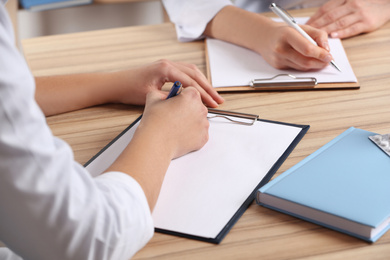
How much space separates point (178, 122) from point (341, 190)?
29cm

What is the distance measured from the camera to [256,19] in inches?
49.0

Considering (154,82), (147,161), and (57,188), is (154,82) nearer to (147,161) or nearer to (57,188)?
(147,161)

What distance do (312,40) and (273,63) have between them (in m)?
0.10

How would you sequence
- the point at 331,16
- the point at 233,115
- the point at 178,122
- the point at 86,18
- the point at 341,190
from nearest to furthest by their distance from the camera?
the point at 341,190, the point at 178,122, the point at 233,115, the point at 331,16, the point at 86,18

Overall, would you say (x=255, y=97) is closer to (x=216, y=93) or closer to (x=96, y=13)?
(x=216, y=93)

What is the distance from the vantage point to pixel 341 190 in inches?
27.0

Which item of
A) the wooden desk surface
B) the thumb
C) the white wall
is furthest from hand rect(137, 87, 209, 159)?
the white wall

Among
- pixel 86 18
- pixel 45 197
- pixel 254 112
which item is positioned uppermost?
pixel 45 197

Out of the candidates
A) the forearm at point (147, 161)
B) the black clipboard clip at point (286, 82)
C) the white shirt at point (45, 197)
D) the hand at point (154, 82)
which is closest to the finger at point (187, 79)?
the hand at point (154, 82)

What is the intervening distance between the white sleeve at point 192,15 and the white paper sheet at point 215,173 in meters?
0.43

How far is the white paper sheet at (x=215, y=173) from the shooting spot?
70cm

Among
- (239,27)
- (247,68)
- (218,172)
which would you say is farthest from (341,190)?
(239,27)

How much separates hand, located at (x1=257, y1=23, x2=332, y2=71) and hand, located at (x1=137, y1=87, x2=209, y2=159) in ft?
0.91

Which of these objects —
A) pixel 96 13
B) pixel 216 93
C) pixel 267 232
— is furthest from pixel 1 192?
pixel 96 13
